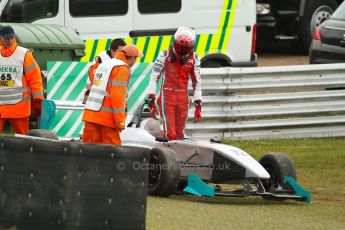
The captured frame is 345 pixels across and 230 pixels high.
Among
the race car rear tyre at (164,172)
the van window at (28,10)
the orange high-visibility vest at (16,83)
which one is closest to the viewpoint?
the race car rear tyre at (164,172)

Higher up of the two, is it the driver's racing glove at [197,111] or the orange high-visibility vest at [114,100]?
the orange high-visibility vest at [114,100]

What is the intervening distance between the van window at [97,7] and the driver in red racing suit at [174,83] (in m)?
5.42

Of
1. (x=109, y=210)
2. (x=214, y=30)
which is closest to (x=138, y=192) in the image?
(x=109, y=210)

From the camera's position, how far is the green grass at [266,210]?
11925mm

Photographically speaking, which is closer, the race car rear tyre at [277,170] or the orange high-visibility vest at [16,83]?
the race car rear tyre at [277,170]

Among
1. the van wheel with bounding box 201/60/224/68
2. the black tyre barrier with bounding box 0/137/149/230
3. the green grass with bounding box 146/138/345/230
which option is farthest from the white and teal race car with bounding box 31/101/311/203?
the van wheel with bounding box 201/60/224/68

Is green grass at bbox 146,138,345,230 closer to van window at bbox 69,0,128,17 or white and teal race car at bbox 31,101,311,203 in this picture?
white and teal race car at bbox 31,101,311,203

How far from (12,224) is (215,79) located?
333 inches

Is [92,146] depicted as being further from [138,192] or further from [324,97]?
[324,97]

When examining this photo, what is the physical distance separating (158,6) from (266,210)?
26.9 feet

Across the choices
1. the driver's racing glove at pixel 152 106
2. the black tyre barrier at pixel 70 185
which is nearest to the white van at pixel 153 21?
the driver's racing glove at pixel 152 106

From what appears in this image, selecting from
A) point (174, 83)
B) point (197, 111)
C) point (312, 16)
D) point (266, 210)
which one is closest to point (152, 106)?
point (174, 83)

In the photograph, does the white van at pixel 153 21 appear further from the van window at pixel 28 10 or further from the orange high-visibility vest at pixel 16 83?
the orange high-visibility vest at pixel 16 83

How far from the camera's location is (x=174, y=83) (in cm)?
1464
